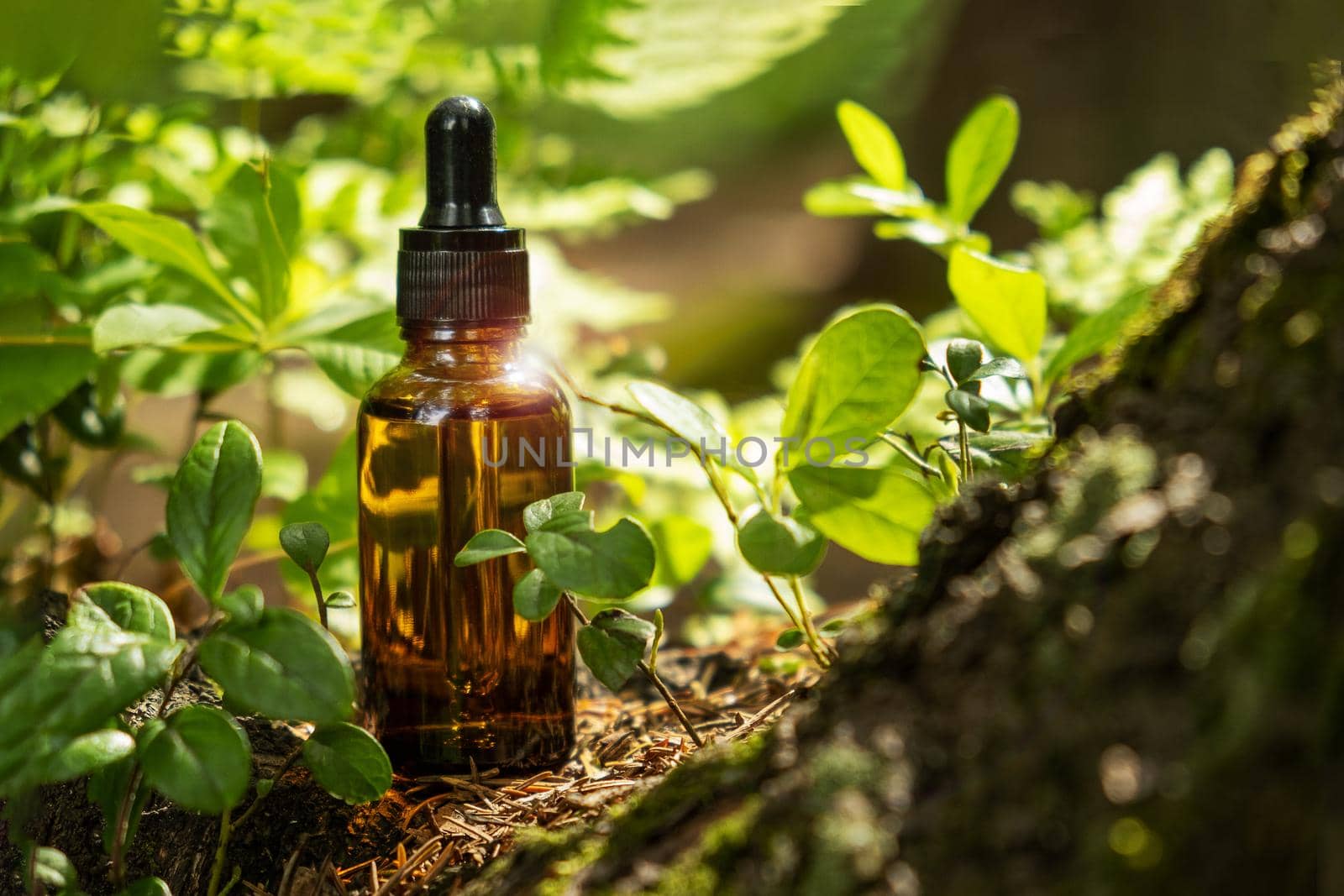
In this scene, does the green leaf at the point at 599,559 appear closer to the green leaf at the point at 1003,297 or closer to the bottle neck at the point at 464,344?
the bottle neck at the point at 464,344

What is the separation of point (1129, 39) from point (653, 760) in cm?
211

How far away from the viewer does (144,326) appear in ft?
2.11

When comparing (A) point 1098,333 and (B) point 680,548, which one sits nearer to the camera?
(A) point 1098,333

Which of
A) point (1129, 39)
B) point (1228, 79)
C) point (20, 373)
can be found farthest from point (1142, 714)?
point (1129, 39)

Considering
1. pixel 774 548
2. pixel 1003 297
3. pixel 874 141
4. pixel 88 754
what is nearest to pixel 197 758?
pixel 88 754

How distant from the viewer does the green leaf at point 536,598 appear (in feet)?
1.65

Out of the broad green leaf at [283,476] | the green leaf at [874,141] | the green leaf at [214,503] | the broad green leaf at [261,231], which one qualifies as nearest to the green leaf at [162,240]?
the broad green leaf at [261,231]

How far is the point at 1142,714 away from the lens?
0.32 m

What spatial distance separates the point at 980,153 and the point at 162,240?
2.03ft

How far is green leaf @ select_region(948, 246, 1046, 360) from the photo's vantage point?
0.62m

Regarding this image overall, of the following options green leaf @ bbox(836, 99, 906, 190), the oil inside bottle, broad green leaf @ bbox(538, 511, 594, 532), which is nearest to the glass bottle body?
the oil inside bottle

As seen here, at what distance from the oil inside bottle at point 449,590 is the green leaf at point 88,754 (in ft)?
0.61

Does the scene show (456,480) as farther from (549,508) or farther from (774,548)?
(774,548)

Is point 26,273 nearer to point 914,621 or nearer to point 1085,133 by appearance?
point 914,621
